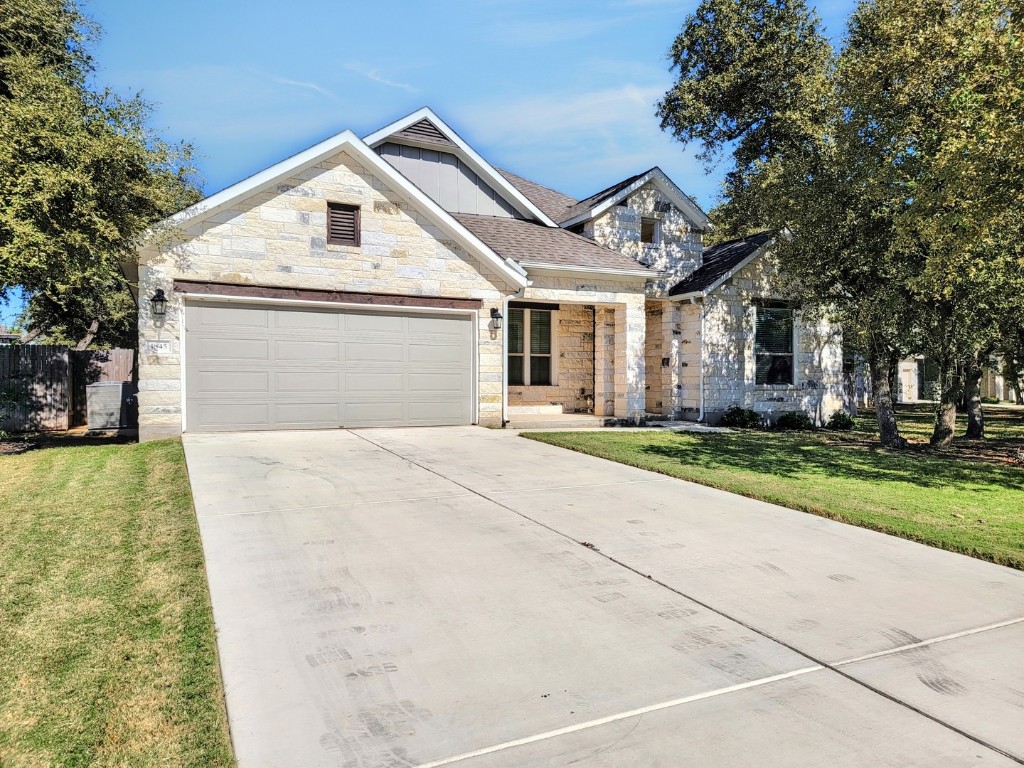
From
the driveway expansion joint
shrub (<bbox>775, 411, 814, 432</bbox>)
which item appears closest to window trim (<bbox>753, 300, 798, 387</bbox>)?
shrub (<bbox>775, 411, 814, 432</bbox>)

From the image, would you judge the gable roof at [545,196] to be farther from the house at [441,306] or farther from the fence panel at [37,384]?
the fence panel at [37,384]

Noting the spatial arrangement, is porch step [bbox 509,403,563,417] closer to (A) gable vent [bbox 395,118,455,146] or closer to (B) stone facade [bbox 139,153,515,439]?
(B) stone facade [bbox 139,153,515,439]

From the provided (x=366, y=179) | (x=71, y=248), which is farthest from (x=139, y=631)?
(x=366, y=179)

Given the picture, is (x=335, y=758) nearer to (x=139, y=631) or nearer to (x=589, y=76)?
(x=139, y=631)

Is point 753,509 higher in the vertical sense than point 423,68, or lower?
lower

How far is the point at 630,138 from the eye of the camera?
22328 millimetres

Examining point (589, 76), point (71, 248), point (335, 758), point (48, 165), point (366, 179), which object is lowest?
point (335, 758)

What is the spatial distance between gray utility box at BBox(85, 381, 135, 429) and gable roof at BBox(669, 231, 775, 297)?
13.5m

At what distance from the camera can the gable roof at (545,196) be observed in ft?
59.9

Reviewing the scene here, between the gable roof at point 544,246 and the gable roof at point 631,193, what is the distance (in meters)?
0.68

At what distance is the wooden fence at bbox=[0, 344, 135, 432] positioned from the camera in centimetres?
1433

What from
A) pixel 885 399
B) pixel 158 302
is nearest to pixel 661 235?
pixel 885 399

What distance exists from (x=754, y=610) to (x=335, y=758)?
8.43 feet

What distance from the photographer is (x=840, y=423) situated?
16.2 meters
